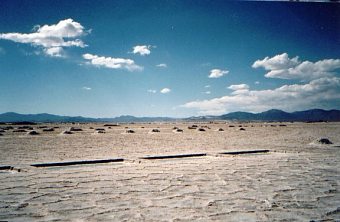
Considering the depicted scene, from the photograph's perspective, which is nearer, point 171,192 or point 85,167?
point 171,192

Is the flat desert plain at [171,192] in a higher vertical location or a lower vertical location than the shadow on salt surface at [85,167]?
lower

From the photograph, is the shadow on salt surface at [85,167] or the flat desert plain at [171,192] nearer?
the flat desert plain at [171,192]

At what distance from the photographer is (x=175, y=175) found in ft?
18.3

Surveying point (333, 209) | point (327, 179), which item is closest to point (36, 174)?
point (333, 209)

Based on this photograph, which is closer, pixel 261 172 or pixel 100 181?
pixel 100 181

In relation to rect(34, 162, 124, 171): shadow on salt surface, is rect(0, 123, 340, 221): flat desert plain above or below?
below

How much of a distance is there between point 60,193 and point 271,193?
3.13 meters

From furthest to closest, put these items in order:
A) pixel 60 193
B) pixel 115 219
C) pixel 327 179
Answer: pixel 327 179
pixel 60 193
pixel 115 219

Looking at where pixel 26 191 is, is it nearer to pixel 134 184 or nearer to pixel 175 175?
pixel 134 184

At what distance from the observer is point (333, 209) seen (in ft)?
11.7

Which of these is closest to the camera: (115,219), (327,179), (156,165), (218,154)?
(115,219)

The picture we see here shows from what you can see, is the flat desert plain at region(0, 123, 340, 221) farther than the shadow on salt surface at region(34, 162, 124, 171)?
No

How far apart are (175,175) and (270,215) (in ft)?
8.17

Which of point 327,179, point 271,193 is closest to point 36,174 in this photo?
point 271,193
